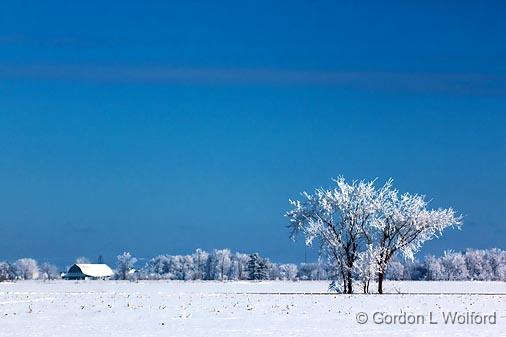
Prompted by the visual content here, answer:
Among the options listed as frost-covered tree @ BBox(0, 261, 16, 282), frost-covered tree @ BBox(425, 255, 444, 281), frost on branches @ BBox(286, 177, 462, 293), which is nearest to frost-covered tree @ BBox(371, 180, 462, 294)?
frost on branches @ BBox(286, 177, 462, 293)

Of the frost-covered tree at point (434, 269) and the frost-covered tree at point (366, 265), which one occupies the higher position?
the frost-covered tree at point (434, 269)

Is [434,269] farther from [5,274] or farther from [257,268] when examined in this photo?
[5,274]

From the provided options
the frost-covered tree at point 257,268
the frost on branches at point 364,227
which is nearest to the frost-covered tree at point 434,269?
the frost-covered tree at point 257,268

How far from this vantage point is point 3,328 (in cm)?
2775

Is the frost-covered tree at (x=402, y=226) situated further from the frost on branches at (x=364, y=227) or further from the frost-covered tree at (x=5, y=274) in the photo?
the frost-covered tree at (x=5, y=274)

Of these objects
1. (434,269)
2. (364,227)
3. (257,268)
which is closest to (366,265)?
(364,227)

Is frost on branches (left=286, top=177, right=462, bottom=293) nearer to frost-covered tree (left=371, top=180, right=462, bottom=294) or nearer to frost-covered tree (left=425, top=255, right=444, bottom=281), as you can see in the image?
frost-covered tree (left=371, top=180, right=462, bottom=294)

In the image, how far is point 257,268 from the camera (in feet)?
563

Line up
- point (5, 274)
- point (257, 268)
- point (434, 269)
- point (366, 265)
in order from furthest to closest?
1. point (434, 269)
2. point (257, 268)
3. point (5, 274)
4. point (366, 265)

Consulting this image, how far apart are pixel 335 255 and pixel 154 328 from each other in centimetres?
4209

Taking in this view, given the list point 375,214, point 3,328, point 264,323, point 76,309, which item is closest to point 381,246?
point 375,214

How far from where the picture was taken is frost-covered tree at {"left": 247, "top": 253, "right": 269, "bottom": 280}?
561 ft

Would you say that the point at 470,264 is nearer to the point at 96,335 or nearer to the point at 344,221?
the point at 344,221

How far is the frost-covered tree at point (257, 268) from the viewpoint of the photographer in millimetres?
170875
